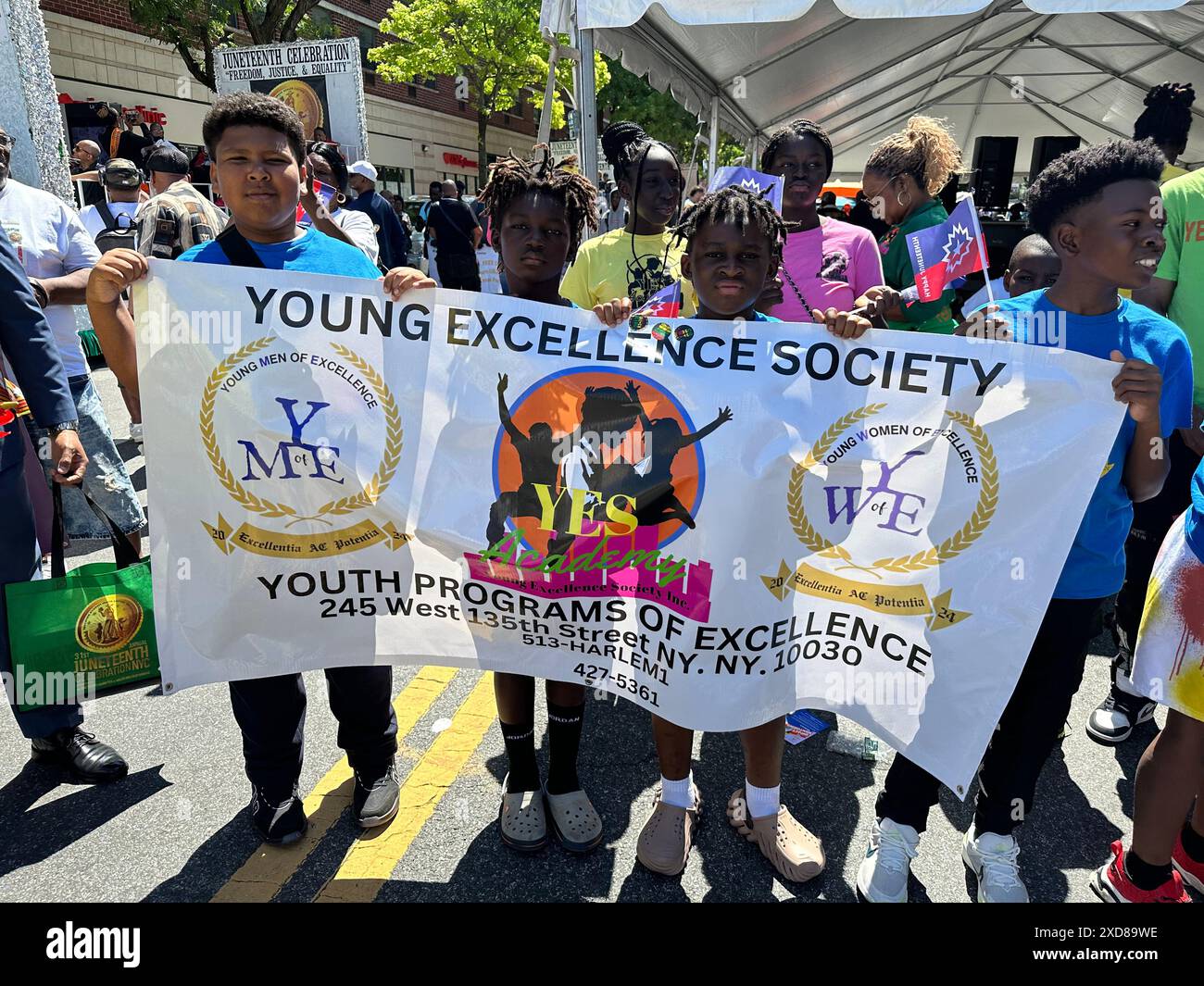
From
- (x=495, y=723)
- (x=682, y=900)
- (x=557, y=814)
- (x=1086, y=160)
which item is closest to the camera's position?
(x=1086, y=160)

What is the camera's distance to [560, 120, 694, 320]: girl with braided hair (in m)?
3.42

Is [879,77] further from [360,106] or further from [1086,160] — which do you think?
[1086,160]

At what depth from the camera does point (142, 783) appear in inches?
113

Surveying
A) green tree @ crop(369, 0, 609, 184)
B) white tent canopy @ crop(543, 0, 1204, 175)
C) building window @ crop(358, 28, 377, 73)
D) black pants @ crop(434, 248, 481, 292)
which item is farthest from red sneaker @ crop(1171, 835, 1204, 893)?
building window @ crop(358, 28, 377, 73)

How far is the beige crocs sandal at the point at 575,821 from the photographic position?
101 inches

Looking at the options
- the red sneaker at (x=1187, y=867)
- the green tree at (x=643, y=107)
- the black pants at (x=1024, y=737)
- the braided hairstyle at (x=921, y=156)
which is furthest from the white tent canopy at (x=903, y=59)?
the green tree at (x=643, y=107)

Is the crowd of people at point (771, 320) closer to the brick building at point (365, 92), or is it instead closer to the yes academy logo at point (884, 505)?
the yes academy logo at point (884, 505)

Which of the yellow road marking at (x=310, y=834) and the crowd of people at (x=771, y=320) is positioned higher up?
the crowd of people at (x=771, y=320)

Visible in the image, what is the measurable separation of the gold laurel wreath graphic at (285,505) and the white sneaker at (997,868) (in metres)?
2.10

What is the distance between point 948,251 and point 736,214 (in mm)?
910

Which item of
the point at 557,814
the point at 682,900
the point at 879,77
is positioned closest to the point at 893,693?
the point at 682,900

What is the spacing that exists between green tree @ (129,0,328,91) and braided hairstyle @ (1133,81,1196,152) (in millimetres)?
16820

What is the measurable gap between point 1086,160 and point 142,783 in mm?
3535

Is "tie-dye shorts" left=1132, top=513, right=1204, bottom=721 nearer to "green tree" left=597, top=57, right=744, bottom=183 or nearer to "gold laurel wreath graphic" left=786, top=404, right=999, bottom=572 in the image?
"gold laurel wreath graphic" left=786, top=404, right=999, bottom=572
